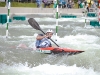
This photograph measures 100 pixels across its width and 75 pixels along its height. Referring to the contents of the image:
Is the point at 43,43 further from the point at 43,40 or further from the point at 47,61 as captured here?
the point at 47,61

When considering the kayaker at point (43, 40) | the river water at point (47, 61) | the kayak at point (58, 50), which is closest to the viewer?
the river water at point (47, 61)

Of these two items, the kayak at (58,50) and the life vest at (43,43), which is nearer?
the kayak at (58,50)

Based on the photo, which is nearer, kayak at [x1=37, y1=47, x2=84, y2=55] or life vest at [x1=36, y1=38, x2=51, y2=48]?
kayak at [x1=37, y1=47, x2=84, y2=55]

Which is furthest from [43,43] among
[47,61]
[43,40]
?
[47,61]

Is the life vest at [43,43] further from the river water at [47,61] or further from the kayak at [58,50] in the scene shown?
the river water at [47,61]

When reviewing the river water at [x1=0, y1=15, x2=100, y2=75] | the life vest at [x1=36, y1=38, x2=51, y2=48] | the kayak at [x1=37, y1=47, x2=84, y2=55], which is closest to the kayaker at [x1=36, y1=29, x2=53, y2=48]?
the life vest at [x1=36, y1=38, x2=51, y2=48]

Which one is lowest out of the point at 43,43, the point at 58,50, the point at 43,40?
the point at 58,50

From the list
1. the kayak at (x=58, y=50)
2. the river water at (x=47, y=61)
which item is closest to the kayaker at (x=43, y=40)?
the kayak at (x=58, y=50)

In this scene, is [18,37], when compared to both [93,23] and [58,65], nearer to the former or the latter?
[58,65]

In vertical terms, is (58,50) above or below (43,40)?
below

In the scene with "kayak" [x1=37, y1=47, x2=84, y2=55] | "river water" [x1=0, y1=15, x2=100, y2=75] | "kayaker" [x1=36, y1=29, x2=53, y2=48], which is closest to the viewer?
"river water" [x1=0, y1=15, x2=100, y2=75]

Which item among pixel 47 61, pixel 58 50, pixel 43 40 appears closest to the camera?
pixel 58 50

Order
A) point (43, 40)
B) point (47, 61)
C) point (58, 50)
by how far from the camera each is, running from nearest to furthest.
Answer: point (58, 50), point (47, 61), point (43, 40)

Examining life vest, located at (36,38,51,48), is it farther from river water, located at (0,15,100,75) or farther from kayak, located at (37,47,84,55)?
river water, located at (0,15,100,75)
